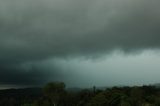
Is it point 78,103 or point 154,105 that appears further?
point 78,103

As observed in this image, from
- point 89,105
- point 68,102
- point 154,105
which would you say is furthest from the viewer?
point 68,102

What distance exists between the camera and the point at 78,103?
185 metres

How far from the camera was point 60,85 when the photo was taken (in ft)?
574

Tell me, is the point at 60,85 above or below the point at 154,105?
above

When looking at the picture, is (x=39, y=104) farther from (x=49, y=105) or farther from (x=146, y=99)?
(x=146, y=99)

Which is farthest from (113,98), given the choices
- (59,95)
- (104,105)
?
(59,95)

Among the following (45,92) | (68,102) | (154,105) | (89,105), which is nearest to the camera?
(154,105)

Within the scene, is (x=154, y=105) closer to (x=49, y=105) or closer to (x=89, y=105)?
(x=89, y=105)

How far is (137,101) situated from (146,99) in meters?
10.9

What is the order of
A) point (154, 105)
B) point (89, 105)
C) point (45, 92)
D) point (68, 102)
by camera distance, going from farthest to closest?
point (68, 102) < point (45, 92) < point (89, 105) < point (154, 105)

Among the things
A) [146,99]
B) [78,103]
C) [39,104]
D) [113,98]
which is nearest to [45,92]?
[39,104]

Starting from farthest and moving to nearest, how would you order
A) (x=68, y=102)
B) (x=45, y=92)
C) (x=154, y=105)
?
(x=68, y=102)
(x=45, y=92)
(x=154, y=105)

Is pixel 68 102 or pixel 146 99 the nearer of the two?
pixel 146 99

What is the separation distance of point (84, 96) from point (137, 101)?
38.4m
